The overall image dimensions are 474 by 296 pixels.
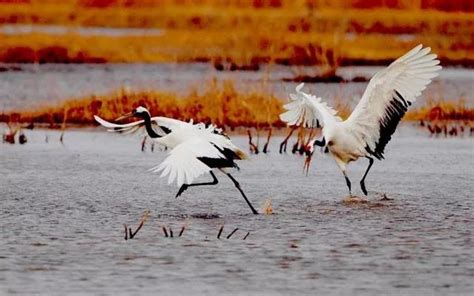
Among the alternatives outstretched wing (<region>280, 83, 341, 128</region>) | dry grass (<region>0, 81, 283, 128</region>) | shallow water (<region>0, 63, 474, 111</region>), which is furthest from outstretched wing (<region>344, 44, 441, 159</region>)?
shallow water (<region>0, 63, 474, 111</region>)

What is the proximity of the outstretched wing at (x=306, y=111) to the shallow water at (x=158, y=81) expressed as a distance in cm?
723

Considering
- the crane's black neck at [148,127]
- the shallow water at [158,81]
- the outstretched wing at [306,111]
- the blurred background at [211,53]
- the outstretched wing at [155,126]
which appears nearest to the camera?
the outstretched wing at [155,126]

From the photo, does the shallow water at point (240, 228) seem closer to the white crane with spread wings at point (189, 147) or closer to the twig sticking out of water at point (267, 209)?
the twig sticking out of water at point (267, 209)

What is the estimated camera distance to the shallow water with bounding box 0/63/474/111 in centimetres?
2136

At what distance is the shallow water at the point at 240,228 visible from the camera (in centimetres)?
802

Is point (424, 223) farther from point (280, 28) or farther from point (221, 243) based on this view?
point (280, 28)

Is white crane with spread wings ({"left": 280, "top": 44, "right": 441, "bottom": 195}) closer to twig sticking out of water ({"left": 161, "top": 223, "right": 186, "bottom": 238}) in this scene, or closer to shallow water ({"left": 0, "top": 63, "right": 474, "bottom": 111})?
twig sticking out of water ({"left": 161, "top": 223, "right": 186, "bottom": 238})

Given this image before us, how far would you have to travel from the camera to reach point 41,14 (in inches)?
1681

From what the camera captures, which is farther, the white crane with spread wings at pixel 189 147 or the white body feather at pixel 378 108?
the white body feather at pixel 378 108

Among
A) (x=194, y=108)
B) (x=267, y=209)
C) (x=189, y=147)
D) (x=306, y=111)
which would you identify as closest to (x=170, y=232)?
(x=189, y=147)

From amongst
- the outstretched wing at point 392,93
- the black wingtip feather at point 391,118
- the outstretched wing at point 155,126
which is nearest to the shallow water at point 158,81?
the black wingtip feather at point 391,118

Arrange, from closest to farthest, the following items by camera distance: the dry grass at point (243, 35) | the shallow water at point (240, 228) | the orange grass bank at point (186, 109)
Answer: the shallow water at point (240, 228)
the orange grass bank at point (186, 109)
the dry grass at point (243, 35)

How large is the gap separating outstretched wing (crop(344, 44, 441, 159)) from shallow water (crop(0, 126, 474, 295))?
605 millimetres

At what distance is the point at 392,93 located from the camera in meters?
11.4
